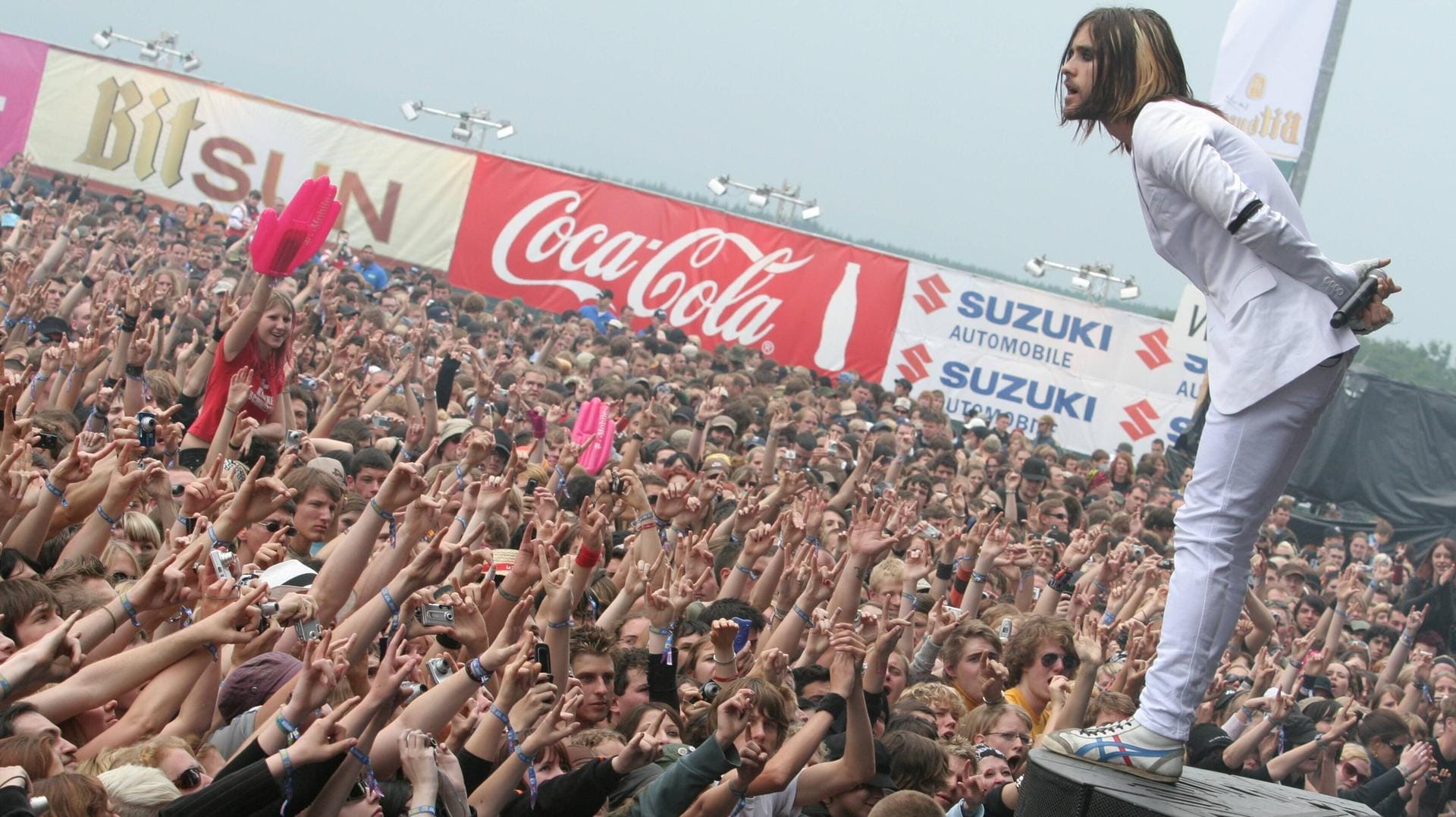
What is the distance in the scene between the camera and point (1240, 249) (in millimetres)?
3957

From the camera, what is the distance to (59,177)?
78.7 feet

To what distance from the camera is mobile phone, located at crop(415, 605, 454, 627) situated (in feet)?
17.0

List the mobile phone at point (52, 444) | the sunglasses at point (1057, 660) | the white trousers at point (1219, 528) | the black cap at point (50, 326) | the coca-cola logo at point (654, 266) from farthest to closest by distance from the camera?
the coca-cola logo at point (654, 266)
the black cap at point (50, 326)
the mobile phone at point (52, 444)
the sunglasses at point (1057, 660)
the white trousers at point (1219, 528)

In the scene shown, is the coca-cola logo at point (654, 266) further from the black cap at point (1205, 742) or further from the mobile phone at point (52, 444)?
the black cap at point (1205, 742)

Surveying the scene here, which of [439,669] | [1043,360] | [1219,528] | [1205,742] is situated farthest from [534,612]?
[1043,360]

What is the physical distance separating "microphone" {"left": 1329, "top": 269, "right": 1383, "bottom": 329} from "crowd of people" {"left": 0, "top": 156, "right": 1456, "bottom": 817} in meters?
2.00

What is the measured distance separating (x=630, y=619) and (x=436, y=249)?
1784 centimetres

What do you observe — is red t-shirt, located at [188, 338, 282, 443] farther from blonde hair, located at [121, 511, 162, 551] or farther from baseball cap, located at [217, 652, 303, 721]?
baseball cap, located at [217, 652, 303, 721]

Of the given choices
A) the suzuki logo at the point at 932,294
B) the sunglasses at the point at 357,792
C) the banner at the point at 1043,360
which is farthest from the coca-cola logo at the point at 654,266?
the sunglasses at the point at 357,792

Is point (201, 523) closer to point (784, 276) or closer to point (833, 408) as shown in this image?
point (833, 408)

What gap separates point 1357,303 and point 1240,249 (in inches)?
12.7

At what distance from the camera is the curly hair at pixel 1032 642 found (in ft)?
22.7

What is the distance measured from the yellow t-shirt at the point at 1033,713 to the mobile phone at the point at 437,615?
2.70m

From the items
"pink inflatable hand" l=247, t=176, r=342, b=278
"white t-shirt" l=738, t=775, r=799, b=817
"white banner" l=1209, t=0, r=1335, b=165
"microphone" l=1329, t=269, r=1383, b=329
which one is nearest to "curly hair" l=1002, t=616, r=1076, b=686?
"white t-shirt" l=738, t=775, r=799, b=817
